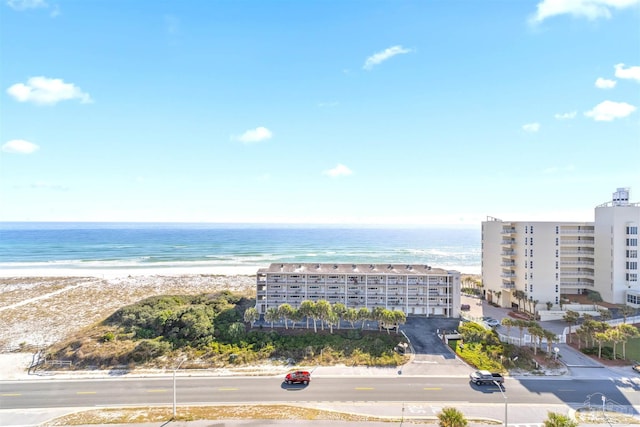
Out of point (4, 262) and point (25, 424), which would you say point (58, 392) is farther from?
point (4, 262)

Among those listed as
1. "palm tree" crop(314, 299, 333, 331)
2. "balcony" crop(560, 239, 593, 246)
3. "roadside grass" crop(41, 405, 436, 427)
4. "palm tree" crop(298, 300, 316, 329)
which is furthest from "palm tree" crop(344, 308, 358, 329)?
"balcony" crop(560, 239, 593, 246)

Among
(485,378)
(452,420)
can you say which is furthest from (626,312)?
(452,420)

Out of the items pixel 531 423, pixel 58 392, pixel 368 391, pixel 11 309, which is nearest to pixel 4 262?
pixel 11 309

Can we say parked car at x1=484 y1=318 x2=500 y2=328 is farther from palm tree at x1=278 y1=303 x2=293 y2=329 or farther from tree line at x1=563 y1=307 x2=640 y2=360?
palm tree at x1=278 y1=303 x2=293 y2=329

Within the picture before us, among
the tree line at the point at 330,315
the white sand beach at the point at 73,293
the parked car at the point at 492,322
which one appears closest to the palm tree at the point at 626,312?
the parked car at the point at 492,322

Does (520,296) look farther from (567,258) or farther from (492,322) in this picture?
(567,258)

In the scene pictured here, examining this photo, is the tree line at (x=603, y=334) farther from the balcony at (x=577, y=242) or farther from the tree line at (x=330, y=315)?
the balcony at (x=577, y=242)
